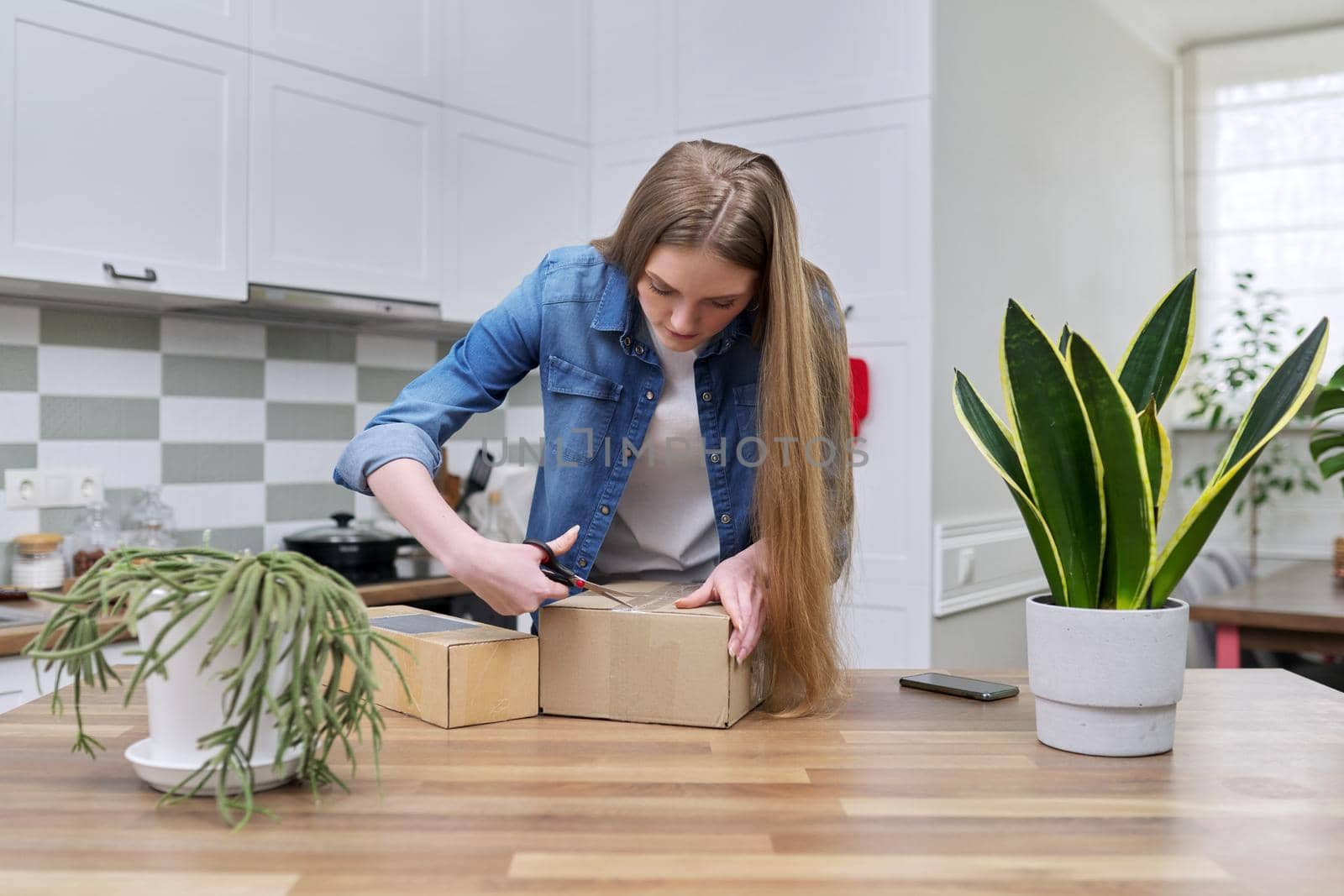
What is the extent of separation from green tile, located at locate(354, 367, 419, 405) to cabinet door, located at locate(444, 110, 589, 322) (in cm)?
34

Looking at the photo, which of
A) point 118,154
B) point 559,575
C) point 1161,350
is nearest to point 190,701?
point 559,575

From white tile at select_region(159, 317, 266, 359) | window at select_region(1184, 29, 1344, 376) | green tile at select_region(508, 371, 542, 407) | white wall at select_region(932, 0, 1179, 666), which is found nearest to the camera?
white tile at select_region(159, 317, 266, 359)

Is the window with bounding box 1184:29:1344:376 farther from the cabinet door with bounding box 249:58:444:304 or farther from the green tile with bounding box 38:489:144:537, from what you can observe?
the green tile with bounding box 38:489:144:537

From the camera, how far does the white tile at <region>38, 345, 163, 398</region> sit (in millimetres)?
2428

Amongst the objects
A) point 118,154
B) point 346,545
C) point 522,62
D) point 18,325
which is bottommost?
point 346,545

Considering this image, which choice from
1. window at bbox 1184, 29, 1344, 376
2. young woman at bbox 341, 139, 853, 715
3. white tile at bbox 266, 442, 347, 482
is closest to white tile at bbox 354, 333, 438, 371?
white tile at bbox 266, 442, 347, 482

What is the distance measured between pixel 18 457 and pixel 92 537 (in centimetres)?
22

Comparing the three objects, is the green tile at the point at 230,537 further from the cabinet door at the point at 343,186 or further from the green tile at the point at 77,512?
the cabinet door at the point at 343,186

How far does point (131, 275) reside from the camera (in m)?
2.22

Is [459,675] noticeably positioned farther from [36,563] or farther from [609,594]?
[36,563]

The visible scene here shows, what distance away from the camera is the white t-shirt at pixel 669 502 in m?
1.44

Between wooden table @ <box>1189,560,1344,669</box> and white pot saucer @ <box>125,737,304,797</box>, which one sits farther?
wooden table @ <box>1189,560,1344,669</box>

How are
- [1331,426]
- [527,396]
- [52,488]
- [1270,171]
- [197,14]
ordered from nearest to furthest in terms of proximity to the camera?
1. [197,14]
2. [52,488]
3. [527,396]
4. [1331,426]
5. [1270,171]

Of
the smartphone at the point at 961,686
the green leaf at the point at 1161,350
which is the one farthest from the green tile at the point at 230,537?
the green leaf at the point at 1161,350
